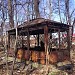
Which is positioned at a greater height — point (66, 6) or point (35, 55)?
point (66, 6)

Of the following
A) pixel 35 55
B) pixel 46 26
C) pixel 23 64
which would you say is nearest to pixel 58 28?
pixel 46 26

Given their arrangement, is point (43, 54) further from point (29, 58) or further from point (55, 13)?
point (55, 13)

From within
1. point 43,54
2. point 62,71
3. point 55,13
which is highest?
point 55,13

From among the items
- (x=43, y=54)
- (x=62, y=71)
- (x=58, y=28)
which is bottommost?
(x=62, y=71)

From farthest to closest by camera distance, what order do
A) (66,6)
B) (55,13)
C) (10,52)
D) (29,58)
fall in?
1. (55,13)
2. (66,6)
3. (10,52)
4. (29,58)

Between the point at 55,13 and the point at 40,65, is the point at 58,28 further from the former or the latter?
the point at 55,13

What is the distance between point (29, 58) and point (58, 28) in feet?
10.3

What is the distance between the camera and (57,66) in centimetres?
1337

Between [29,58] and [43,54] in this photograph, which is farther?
[29,58]

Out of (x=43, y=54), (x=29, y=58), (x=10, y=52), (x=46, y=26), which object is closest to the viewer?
(x=46, y=26)

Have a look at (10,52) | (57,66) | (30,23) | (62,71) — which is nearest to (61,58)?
(57,66)

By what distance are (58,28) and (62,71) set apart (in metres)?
3.30

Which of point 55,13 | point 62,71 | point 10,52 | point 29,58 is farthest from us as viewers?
point 55,13

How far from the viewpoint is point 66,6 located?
31891 millimetres
